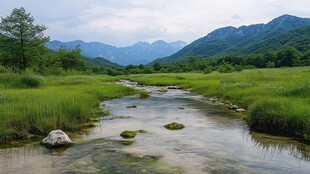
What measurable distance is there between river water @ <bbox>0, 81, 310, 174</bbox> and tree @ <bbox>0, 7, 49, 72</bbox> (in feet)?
136

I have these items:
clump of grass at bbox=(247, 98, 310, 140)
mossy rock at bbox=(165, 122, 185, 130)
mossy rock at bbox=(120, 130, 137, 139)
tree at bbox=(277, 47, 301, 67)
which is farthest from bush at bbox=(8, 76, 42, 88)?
tree at bbox=(277, 47, 301, 67)

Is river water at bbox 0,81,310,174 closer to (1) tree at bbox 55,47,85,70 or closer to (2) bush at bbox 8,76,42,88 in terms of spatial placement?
(2) bush at bbox 8,76,42,88

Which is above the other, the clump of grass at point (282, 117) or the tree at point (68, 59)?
the tree at point (68, 59)

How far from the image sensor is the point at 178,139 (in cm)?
1358

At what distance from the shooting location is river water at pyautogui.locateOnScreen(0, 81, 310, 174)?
9742 millimetres

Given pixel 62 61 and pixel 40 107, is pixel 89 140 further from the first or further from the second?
pixel 62 61

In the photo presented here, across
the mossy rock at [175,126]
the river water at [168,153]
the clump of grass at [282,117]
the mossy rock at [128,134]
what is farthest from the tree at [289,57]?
the mossy rock at [128,134]

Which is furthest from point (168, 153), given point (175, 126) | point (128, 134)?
point (175, 126)

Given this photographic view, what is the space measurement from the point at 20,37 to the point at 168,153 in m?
47.8

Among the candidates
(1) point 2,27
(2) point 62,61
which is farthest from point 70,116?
(2) point 62,61

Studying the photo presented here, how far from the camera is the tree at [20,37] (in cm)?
5009

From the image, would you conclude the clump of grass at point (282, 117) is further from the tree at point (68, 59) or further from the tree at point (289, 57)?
the tree at point (68, 59)

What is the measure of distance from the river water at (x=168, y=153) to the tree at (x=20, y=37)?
41.4 metres

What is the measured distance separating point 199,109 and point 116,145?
38.5 ft
